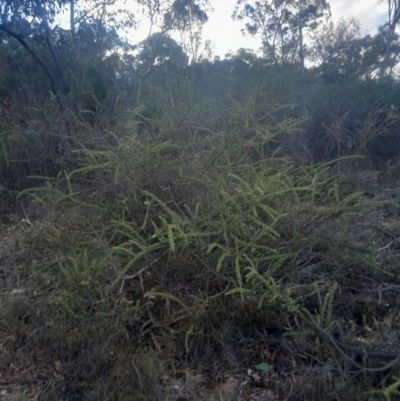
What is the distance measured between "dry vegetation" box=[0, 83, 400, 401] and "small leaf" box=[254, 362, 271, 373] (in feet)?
0.06

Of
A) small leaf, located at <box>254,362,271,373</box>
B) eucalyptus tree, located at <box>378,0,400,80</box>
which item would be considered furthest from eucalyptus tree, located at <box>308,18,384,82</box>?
small leaf, located at <box>254,362,271,373</box>

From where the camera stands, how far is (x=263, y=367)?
321cm

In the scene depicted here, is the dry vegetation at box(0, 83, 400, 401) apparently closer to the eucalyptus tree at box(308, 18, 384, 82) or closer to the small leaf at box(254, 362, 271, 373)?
the small leaf at box(254, 362, 271, 373)

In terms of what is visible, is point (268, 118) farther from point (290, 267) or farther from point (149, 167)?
point (290, 267)

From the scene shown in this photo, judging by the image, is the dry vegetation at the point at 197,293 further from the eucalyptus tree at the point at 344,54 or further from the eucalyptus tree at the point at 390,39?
the eucalyptus tree at the point at 390,39

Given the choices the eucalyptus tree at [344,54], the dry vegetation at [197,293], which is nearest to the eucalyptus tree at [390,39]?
the eucalyptus tree at [344,54]

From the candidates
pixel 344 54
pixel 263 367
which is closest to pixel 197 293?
pixel 263 367

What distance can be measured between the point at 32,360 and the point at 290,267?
78.1 inches

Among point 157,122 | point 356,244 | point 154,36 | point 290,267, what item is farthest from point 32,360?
point 154,36

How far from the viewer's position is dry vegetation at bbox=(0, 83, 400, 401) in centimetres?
308

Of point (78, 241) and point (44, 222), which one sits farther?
point (44, 222)

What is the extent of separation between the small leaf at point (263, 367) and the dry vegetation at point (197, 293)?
17mm

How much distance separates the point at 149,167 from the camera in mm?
4430

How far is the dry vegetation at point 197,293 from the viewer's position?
10.1ft
